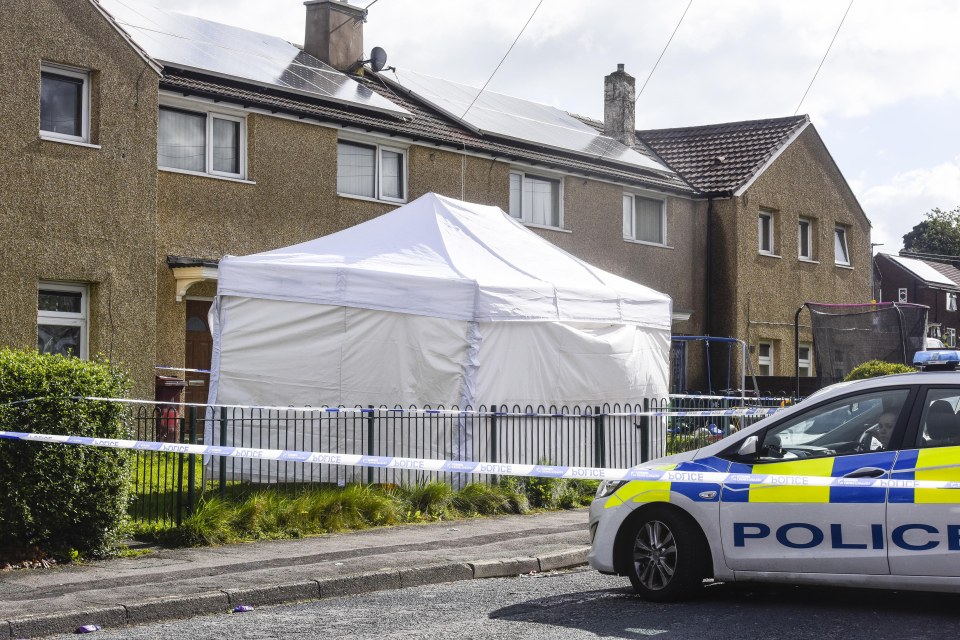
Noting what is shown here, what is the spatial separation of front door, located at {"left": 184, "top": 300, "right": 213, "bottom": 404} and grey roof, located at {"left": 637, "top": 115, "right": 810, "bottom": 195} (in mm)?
14030

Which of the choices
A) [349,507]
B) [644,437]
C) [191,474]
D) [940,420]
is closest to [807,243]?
[644,437]

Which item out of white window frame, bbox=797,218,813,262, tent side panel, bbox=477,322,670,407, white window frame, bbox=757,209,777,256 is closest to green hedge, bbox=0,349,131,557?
tent side panel, bbox=477,322,670,407

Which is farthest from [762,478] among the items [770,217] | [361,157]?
[770,217]

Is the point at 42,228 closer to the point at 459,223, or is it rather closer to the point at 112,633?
the point at 459,223

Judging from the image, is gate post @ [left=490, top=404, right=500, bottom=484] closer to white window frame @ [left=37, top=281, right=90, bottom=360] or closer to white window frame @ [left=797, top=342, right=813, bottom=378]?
white window frame @ [left=37, top=281, right=90, bottom=360]

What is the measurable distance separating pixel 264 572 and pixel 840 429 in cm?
431

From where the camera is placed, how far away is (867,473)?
7461 millimetres

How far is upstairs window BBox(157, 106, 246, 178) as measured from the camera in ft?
61.9

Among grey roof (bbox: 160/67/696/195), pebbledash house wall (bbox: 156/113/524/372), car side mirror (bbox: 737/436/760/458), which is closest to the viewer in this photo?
car side mirror (bbox: 737/436/760/458)

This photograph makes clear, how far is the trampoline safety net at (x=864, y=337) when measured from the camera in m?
21.0

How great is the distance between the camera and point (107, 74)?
17.2 metres

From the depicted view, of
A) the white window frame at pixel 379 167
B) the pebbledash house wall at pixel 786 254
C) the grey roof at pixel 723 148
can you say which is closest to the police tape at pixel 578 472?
the white window frame at pixel 379 167

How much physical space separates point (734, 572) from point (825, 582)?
1.84ft

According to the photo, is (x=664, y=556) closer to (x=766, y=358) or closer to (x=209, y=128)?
(x=209, y=128)
